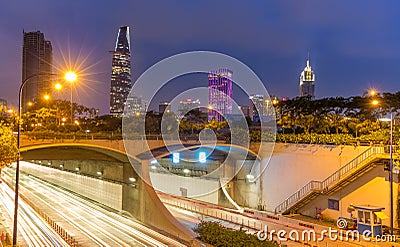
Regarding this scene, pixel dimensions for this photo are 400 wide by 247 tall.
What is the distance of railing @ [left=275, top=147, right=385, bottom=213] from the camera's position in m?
24.8

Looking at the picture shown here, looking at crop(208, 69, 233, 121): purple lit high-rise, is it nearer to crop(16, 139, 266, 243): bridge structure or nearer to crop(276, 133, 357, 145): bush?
crop(16, 139, 266, 243): bridge structure

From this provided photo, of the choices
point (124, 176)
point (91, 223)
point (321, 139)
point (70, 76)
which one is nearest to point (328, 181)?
point (321, 139)

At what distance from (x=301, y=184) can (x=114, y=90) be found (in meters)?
155

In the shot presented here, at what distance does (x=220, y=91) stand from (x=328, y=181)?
16358mm

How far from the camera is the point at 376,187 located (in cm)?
2412

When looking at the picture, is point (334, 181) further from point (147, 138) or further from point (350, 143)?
point (147, 138)

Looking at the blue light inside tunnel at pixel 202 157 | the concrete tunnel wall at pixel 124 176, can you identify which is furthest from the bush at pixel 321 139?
the concrete tunnel wall at pixel 124 176

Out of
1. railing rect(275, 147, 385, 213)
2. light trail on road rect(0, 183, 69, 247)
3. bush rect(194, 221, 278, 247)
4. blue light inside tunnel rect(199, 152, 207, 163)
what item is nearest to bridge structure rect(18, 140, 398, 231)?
railing rect(275, 147, 385, 213)

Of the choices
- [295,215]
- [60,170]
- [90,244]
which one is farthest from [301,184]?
[60,170]

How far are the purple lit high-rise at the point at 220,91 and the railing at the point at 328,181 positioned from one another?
1028 centimetres

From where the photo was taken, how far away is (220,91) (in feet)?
132

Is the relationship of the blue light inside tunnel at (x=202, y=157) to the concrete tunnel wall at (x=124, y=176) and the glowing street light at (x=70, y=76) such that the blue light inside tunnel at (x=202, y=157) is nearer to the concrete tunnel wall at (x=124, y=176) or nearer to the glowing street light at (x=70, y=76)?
the concrete tunnel wall at (x=124, y=176)

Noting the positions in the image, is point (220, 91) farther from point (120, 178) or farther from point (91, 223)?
point (91, 223)

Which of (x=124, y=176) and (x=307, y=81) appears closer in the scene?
(x=124, y=176)
